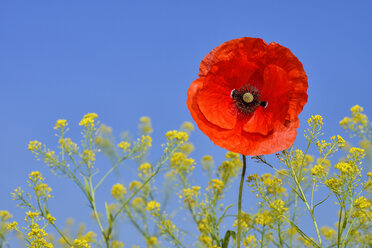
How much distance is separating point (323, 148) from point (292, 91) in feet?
1.38

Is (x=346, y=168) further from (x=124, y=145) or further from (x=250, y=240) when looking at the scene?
(x=124, y=145)

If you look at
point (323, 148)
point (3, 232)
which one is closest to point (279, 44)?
point (323, 148)

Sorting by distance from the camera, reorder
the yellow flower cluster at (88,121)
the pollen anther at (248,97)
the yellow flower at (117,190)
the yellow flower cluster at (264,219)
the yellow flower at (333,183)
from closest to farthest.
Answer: the yellow flower at (333,183) < the pollen anther at (248,97) < the yellow flower cluster at (264,219) < the yellow flower cluster at (88,121) < the yellow flower at (117,190)

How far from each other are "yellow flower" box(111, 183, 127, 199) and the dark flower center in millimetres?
2330

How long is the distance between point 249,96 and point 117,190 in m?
2.44

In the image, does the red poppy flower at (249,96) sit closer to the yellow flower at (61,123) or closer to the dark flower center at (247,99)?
the dark flower center at (247,99)

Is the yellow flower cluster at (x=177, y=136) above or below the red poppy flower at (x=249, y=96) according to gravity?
above

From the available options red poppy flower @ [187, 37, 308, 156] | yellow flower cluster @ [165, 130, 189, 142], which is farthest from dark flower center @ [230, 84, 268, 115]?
yellow flower cluster @ [165, 130, 189, 142]

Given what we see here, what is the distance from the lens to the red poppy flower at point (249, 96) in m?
1.98

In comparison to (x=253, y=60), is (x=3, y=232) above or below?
below

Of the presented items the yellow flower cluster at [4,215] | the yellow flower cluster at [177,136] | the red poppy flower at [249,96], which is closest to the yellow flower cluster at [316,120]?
the red poppy flower at [249,96]

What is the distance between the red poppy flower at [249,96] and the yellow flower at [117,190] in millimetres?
2315

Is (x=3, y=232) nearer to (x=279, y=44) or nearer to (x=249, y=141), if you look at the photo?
(x=249, y=141)

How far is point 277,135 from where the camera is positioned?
1949 millimetres
